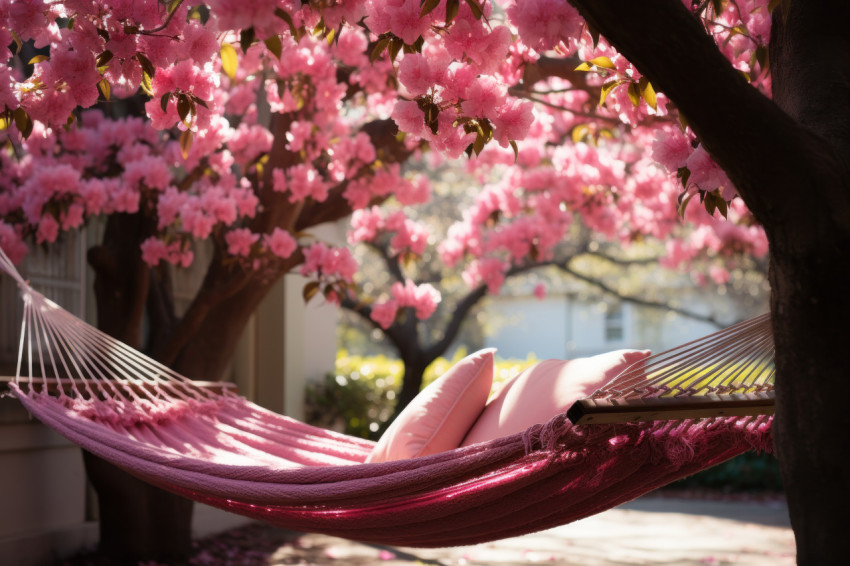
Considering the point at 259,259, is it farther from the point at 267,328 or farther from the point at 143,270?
the point at 267,328

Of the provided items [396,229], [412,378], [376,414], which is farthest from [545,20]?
[376,414]

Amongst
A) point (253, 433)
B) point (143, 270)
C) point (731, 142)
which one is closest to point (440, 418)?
point (253, 433)

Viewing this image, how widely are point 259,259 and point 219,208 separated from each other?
0.25 m

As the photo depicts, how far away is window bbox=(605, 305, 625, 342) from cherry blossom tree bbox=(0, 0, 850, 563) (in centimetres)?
1226

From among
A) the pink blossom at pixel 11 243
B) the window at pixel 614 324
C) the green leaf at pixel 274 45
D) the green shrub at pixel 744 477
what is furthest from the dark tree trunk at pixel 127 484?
the window at pixel 614 324

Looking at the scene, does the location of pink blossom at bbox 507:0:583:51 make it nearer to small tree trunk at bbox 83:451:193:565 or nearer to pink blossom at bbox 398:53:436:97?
pink blossom at bbox 398:53:436:97

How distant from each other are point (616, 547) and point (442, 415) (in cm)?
243

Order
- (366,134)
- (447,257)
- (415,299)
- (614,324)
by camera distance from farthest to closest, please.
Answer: (614,324) < (447,257) < (415,299) < (366,134)

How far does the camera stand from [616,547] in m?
4.43

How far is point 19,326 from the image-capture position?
3875mm

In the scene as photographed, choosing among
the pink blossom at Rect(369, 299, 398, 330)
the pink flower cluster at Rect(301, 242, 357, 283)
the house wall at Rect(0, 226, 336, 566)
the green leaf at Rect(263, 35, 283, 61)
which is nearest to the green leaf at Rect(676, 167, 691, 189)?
the green leaf at Rect(263, 35, 283, 61)

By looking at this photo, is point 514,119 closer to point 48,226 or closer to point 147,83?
point 147,83

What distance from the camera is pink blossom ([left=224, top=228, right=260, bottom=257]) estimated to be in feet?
11.4

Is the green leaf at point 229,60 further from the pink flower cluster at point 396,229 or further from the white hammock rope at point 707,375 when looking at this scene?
the pink flower cluster at point 396,229
